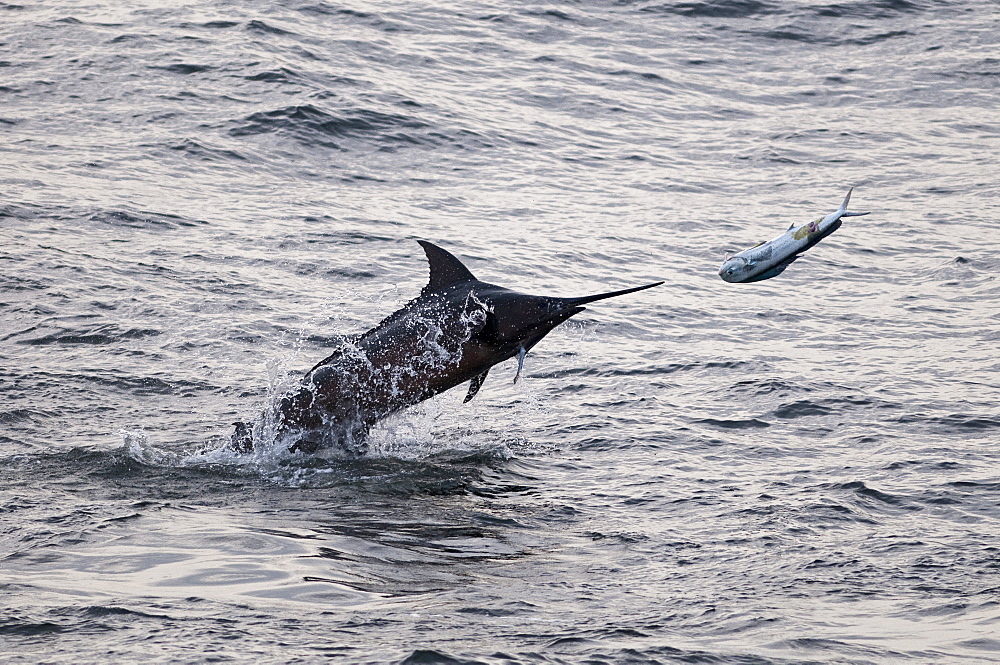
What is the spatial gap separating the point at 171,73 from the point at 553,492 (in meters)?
12.8

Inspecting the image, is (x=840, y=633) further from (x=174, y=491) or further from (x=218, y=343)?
(x=218, y=343)

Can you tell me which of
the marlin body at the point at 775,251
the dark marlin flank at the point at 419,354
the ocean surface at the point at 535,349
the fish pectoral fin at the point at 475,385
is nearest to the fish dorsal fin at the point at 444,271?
the dark marlin flank at the point at 419,354

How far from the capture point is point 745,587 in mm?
6840

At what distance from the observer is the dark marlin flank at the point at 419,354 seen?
8656 millimetres

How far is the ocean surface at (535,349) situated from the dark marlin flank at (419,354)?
29 centimetres

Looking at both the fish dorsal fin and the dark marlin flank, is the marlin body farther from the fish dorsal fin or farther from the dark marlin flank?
the fish dorsal fin

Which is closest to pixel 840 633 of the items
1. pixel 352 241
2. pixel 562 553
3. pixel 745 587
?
pixel 745 587

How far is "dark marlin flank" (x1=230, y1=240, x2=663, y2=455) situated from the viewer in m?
8.66

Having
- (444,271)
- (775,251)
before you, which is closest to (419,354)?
(444,271)

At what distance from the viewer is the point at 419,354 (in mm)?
8680

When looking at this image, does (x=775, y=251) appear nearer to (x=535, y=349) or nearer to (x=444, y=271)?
(x=444, y=271)

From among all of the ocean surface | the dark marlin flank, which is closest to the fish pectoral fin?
the dark marlin flank

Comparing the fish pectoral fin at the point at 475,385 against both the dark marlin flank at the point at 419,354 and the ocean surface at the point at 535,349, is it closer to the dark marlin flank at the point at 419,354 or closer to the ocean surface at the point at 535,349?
the dark marlin flank at the point at 419,354

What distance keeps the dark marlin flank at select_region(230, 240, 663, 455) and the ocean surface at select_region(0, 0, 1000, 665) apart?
0.29 m
